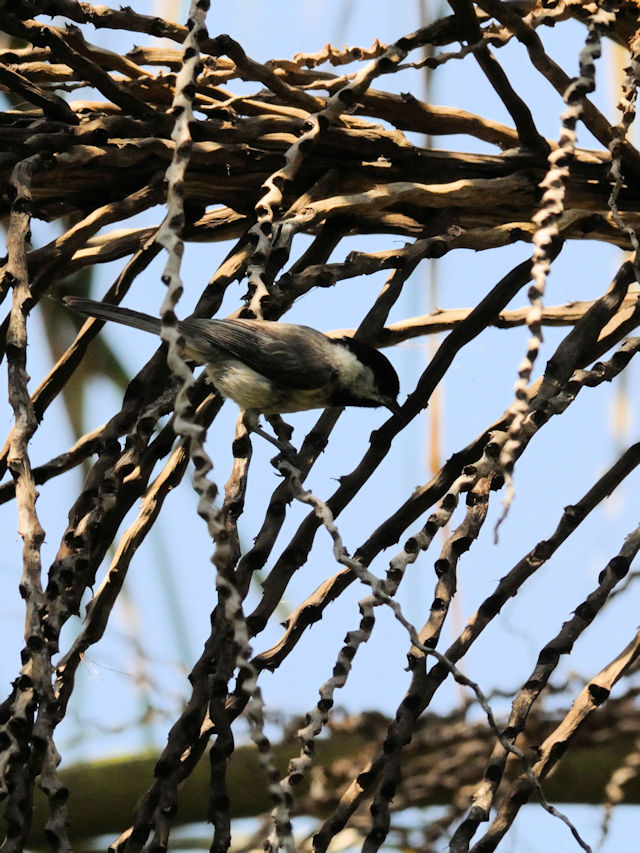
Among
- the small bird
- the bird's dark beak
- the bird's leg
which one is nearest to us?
the bird's leg

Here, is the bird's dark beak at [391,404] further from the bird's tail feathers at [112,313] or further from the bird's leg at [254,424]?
Answer: the bird's tail feathers at [112,313]

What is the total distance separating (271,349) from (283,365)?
Answer: 0.05 meters

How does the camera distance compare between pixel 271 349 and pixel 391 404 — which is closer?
pixel 271 349

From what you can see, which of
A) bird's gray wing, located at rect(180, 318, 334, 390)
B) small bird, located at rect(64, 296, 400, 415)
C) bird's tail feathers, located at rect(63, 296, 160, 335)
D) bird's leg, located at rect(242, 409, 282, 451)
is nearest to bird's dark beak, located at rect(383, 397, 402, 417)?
small bird, located at rect(64, 296, 400, 415)

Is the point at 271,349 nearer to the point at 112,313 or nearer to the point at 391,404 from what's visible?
the point at 391,404

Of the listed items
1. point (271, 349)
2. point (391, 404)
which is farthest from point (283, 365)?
point (391, 404)

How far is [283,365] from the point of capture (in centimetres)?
285

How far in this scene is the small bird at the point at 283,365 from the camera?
268 centimetres

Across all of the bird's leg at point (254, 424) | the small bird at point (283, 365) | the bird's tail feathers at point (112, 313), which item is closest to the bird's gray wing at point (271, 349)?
the small bird at point (283, 365)

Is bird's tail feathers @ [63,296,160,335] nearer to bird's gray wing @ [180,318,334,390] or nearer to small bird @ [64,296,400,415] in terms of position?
small bird @ [64,296,400,415]

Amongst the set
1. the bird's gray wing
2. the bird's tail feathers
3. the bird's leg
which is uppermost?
the bird's gray wing

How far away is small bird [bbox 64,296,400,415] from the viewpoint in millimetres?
2684

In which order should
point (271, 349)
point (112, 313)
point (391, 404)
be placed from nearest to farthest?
point (112, 313) < point (271, 349) < point (391, 404)

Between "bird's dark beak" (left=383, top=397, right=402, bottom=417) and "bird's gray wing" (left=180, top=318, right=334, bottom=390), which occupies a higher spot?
"bird's gray wing" (left=180, top=318, right=334, bottom=390)
